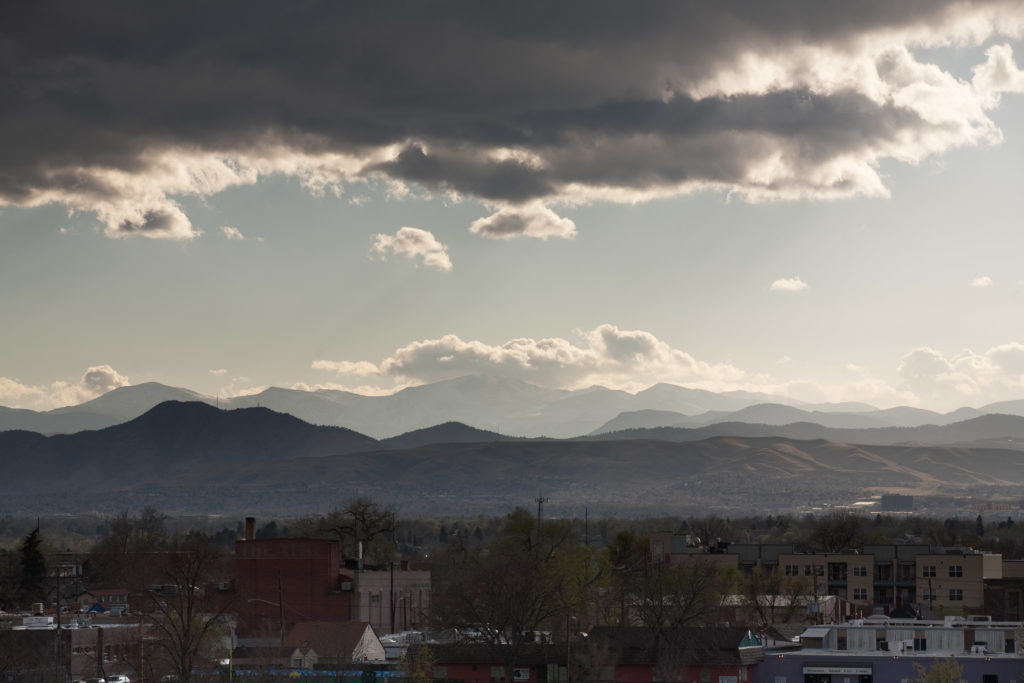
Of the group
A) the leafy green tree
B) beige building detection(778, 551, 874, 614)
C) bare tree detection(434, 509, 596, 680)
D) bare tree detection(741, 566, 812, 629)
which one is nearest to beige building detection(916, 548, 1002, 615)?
beige building detection(778, 551, 874, 614)

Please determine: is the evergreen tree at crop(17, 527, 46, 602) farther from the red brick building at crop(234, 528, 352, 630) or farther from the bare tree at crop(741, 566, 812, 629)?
the bare tree at crop(741, 566, 812, 629)

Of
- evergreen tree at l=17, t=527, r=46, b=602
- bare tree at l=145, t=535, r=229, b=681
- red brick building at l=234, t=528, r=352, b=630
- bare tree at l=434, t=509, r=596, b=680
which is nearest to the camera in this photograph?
bare tree at l=145, t=535, r=229, b=681

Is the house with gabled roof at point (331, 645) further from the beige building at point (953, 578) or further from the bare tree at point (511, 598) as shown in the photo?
the beige building at point (953, 578)

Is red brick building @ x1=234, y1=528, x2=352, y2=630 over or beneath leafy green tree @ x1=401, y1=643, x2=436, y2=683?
over

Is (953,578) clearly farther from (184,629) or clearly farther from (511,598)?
(184,629)

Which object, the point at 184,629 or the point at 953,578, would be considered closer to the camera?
the point at 184,629

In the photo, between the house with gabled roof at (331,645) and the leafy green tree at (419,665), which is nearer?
the leafy green tree at (419,665)

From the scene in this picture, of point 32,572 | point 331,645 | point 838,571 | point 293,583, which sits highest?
point 293,583

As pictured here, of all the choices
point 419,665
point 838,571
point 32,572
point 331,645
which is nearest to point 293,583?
point 331,645

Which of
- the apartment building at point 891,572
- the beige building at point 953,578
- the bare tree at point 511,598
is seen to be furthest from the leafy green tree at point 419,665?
the beige building at point 953,578

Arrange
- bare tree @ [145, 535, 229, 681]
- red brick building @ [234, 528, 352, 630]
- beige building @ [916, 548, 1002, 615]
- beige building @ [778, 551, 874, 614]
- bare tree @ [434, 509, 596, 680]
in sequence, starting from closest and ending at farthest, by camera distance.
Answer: bare tree @ [145, 535, 229, 681] < bare tree @ [434, 509, 596, 680] < red brick building @ [234, 528, 352, 630] < beige building @ [916, 548, 1002, 615] < beige building @ [778, 551, 874, 614]

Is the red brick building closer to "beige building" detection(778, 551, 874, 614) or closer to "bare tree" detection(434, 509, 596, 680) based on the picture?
"bare tree" detection(434, 509, 596, 680)

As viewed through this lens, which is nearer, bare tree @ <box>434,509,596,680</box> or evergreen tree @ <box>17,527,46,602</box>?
bare tree @ <box>434,509,596,680</box>

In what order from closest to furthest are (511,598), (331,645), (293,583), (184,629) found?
(184,629) < (511,598) < (331,645) < (293,583)
